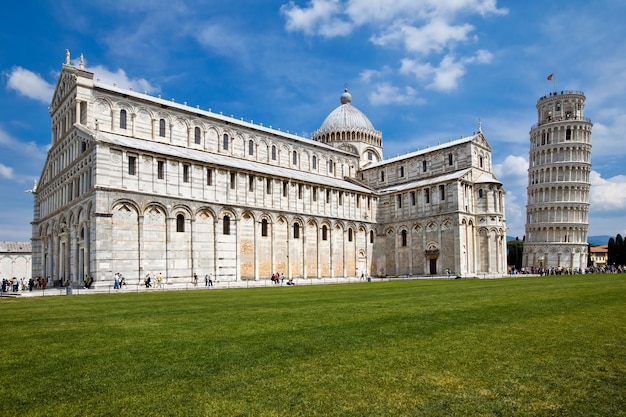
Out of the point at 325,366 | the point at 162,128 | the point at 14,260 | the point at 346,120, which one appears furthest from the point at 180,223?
the point at 14,260

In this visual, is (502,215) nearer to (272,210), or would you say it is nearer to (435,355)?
(272,210)

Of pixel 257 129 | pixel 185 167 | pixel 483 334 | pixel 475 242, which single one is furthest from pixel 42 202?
pixel 483 334

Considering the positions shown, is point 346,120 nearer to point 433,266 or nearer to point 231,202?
point 433,266

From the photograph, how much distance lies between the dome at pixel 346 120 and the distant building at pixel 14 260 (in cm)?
4929

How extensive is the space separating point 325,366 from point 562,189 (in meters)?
82.2

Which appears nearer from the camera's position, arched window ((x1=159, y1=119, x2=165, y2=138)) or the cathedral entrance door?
arched window ((x1=159, y1=119, x2=165, y2=138))

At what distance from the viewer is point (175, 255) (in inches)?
1507

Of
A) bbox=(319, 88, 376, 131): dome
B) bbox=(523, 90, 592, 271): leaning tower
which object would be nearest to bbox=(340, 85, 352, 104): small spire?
bbox=(319, 88, 376, 131): dome

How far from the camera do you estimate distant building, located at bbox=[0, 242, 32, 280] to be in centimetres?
6875

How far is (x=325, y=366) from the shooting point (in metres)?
7.42

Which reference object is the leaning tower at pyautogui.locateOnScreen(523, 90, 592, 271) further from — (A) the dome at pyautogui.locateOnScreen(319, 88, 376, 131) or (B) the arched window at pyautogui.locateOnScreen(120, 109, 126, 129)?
(B) the arched window at pyautogui.locateOnScreen(120, 109, 126, 129)

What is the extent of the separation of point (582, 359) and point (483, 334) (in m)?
2.40

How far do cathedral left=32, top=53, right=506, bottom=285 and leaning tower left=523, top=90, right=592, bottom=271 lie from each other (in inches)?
1181

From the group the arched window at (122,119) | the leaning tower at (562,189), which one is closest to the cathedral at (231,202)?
the arched window at (122,119)
